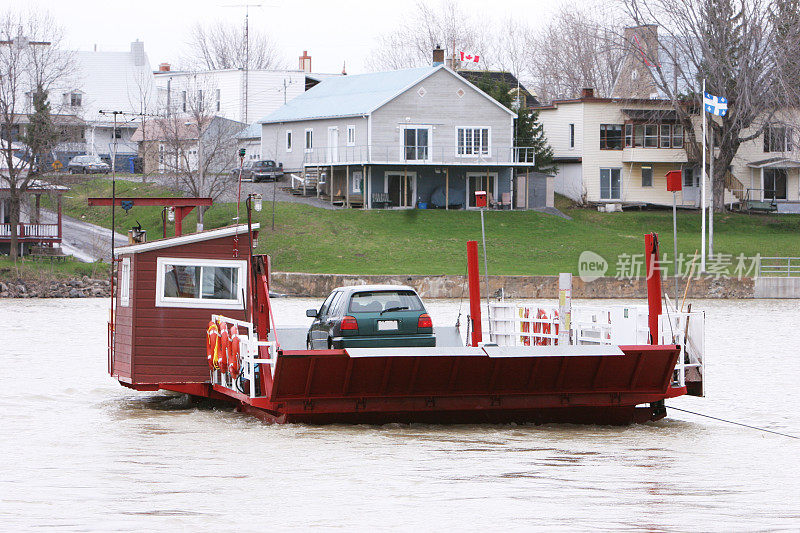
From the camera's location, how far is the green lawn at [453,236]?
58156 mm

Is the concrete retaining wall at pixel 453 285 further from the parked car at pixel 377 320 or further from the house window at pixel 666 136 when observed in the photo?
the parked car at pixel 377 320

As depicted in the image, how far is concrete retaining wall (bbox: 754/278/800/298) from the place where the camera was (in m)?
55.5

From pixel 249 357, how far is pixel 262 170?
58196 millimetres

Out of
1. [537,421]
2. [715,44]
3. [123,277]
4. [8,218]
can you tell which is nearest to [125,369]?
[123,277]

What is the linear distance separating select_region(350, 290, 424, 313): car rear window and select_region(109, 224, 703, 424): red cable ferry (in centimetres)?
98

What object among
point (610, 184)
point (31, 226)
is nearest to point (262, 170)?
point (31, 226)

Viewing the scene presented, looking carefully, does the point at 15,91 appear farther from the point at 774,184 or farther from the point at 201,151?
the point at 774,184

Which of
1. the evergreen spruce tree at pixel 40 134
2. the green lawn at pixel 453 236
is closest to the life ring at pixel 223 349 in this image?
the green lawn at pixel 453 236

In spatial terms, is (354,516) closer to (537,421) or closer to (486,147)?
(537,421)

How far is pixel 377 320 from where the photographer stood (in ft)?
61.2

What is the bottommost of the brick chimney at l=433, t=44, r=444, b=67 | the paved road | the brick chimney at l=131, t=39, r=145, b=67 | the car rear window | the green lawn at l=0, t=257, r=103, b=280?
the car rear window

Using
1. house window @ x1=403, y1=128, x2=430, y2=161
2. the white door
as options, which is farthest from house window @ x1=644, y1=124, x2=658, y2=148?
the white door

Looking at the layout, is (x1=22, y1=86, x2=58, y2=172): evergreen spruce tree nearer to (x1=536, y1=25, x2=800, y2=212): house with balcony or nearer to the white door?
the white door

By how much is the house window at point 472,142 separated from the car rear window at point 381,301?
53113 mm
